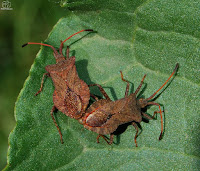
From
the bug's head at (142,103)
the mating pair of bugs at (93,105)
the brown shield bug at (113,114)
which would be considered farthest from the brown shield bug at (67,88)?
the bug's head at (142,103)

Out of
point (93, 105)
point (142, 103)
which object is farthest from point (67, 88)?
point (142, 103)

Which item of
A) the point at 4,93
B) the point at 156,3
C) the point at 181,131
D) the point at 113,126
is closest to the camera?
the point at 156,3

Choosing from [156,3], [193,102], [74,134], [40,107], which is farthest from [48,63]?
[193,102]

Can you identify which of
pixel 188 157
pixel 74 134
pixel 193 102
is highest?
pixel 193 102

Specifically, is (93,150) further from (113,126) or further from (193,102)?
(193,102)

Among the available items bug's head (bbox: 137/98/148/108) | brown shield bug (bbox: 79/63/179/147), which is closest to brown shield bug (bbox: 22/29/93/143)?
brown shield bug (bbox: 79/63/179/147)

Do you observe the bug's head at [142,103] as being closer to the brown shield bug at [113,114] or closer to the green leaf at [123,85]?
the brown shield bug at [113,114]

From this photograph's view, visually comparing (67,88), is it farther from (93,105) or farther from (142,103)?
(142,103)

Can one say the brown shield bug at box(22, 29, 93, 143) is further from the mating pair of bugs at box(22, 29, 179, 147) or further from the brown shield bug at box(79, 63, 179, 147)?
the brown shield bug at box(79, 63, 179, 147)
